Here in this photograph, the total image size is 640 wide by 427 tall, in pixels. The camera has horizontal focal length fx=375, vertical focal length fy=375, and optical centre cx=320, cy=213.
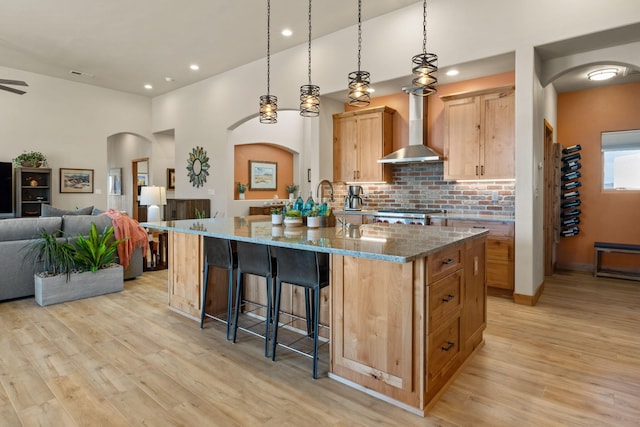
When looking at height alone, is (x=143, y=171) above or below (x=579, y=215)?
above

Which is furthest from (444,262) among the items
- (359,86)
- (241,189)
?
(241,189)

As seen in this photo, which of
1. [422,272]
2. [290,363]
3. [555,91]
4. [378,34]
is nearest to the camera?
[422,272]

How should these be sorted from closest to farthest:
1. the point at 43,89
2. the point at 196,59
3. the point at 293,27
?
the point at 293,27, the point at 196,59, the point at 43,89

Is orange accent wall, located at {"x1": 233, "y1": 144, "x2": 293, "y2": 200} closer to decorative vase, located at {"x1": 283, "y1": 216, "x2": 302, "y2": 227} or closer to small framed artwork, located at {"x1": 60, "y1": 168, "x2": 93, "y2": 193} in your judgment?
small framed artwork, located at {"x1": 60, "y1": 168, "x2": 93, "y2": 193}

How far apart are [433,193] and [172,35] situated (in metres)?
4.46

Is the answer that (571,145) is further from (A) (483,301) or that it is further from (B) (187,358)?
(B) (187,358)

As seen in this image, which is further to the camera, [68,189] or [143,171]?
[143,171]

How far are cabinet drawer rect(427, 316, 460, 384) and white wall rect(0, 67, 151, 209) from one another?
820cm

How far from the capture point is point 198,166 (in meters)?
7.72

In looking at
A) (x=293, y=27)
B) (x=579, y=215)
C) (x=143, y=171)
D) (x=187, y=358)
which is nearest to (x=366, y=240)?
(x=187, y=358)

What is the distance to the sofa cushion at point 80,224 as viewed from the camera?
4426 mm

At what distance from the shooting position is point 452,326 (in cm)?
232

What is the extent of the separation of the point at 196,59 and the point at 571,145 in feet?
20.9

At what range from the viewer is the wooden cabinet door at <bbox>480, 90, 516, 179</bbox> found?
443 cm
